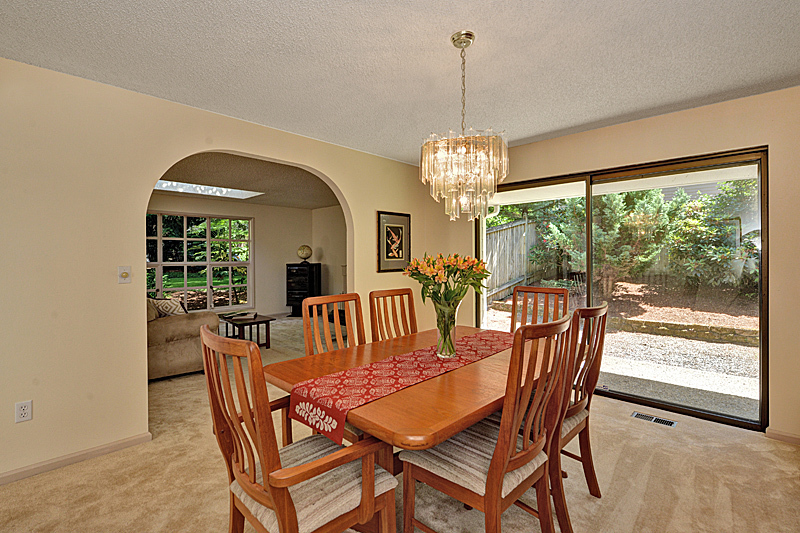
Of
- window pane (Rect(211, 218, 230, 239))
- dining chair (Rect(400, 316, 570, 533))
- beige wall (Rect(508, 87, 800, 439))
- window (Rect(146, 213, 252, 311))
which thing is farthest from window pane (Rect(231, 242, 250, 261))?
beige wall (Rect(508, 87, 800, 439))

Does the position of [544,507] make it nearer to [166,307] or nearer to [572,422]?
[572,422]

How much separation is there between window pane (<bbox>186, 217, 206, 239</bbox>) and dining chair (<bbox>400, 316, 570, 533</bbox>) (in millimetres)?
7342

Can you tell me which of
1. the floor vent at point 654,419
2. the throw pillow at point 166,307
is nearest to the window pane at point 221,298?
the throw pillow at point 166,307

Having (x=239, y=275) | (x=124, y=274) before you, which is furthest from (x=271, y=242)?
(x=124, y=274)

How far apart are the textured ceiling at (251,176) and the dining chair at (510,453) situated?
4134mm

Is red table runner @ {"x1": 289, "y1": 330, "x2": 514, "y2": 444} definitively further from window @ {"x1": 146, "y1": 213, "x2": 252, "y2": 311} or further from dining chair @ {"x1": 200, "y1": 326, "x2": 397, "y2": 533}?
window @ {"x1": 146, "y1": 213, "x2": 252, "y2": 311}

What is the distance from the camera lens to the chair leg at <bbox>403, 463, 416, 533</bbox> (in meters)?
1.65

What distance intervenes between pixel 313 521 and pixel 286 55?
2.34 m

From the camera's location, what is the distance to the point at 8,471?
7.38 feet

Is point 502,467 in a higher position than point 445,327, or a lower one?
lower

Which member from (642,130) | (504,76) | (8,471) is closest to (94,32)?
(504,76)

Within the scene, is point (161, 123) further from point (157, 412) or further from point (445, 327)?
point (445, 327)

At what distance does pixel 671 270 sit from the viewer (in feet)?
10.9

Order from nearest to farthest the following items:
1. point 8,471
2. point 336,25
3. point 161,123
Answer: point 336,25, point 8,471, point 161,123
